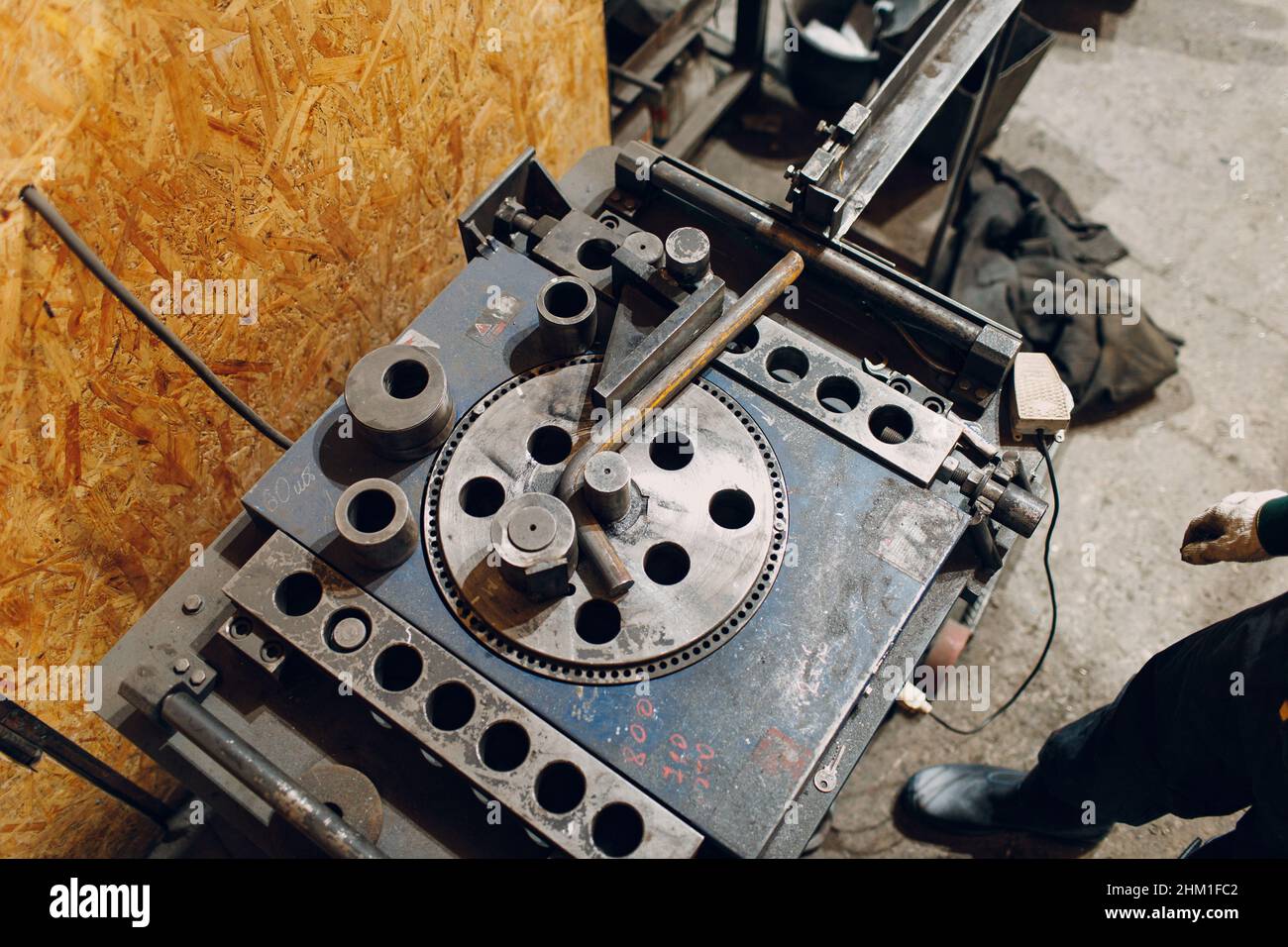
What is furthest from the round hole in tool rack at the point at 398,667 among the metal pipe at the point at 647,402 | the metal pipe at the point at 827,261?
the metal pipe at the point at 827,261

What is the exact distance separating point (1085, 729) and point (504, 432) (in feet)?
5.37

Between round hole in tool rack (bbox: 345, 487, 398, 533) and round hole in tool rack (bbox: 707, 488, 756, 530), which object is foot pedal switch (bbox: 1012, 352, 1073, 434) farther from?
round hole in tool rack (bbox: 345, 487, 398, 533)

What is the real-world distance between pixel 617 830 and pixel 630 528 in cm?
52

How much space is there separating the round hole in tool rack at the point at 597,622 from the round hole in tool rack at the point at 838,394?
0.58 meters

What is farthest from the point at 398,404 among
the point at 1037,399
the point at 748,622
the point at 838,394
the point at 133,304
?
the point at 1037,399

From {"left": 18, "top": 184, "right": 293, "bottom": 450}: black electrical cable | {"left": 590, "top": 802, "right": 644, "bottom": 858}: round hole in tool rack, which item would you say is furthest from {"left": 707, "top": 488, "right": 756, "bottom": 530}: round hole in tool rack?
{"left": 18, "top": 184, "right": 293, "bottom": 450}: black electrical cable

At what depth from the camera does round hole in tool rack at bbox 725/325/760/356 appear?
6.45 feet

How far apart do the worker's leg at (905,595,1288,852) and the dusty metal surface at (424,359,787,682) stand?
38.4 inches

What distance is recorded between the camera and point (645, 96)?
3365 millimetres

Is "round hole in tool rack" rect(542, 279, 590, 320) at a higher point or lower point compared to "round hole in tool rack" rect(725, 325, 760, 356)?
lower

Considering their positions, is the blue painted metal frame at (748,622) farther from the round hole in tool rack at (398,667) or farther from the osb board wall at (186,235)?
the osb board wall at (186,235)

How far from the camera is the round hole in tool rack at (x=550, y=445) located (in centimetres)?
187
